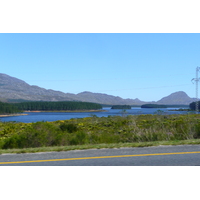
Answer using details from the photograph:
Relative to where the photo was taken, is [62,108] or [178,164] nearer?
[178,164]

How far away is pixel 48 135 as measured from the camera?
612 inches

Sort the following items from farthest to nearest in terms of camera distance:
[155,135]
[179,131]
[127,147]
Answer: [179,131]
[155,135]
[127,147]

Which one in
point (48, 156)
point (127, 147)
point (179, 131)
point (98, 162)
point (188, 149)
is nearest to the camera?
point (98, 162)

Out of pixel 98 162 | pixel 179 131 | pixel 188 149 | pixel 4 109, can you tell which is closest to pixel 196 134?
pixel 179 131

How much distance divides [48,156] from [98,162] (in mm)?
2160

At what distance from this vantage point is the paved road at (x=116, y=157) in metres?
7.98

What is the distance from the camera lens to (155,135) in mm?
15352

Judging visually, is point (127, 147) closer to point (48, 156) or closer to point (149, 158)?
point (149, 158)

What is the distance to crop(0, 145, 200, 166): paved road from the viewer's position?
798 centimetres

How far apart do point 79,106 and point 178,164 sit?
157m

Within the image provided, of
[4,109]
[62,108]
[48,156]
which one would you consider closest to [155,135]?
[48,156]

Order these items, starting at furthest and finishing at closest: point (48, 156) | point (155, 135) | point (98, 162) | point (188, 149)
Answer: point (155, 135) → point (188, 149) → point (48, 156) → point (98, 162)

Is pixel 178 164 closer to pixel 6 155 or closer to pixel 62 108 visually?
pixel 6 155

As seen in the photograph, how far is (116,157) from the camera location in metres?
8.83
